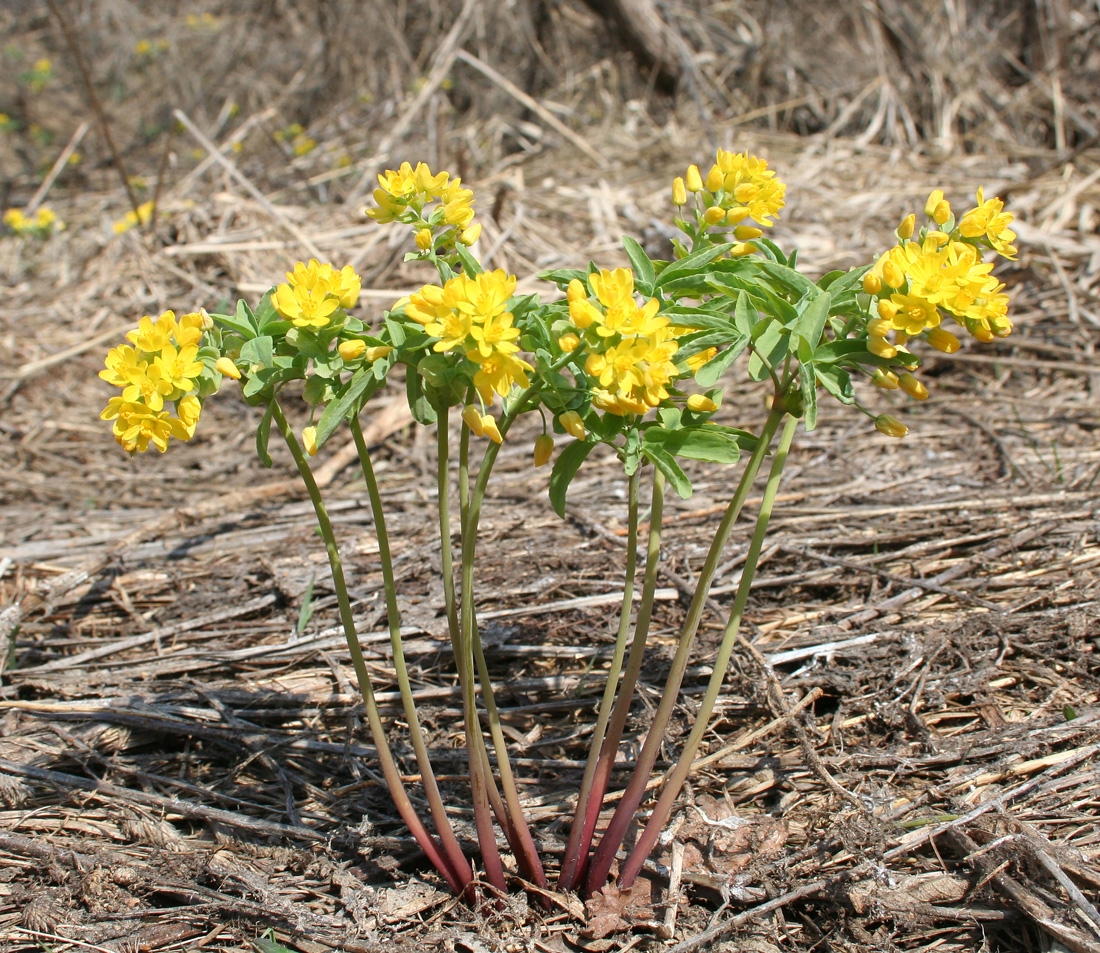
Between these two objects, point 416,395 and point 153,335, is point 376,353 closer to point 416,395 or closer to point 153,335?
point 416,395

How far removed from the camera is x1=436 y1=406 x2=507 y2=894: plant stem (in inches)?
61.2

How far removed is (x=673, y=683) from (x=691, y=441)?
483 mm

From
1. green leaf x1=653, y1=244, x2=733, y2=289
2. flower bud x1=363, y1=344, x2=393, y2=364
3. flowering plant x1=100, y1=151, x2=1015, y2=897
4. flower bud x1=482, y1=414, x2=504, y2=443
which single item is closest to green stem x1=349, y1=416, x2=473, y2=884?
flowering plant x1=100, y1=151, x2=1015, y2=897

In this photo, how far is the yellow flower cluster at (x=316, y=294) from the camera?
137 cm

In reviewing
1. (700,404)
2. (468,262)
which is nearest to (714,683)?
(700,404)

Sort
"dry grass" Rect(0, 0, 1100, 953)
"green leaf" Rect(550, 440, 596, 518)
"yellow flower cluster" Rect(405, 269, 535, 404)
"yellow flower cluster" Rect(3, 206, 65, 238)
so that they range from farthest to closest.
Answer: "yellow flower cluster" Rect(3, 206, 65, 238) → "dry grass" Rect(0, 0, 1100, 953) → "green leaf" Rect(550, 440, 596, 518) → "yellow flower cluster" Rect(405, 269, 535, 404)

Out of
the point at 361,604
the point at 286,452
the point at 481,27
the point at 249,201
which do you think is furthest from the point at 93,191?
the point at 361,604

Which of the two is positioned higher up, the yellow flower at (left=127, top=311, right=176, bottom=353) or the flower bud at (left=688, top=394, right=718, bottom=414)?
the yellow flower at (left=127, top=311, right=176, bottom=353)

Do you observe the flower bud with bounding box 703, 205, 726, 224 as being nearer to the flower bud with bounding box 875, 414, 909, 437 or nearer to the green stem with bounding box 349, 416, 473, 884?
the flower bud with bounding box 875, 414, 909, 437

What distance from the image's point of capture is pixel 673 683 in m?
1.65

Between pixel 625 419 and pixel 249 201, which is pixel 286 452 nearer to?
pixel 249 201

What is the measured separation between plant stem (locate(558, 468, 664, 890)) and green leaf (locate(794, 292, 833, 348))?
382mm

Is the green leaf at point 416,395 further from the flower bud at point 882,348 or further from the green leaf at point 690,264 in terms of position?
the flower bud at point 882,348

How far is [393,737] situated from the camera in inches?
A: 91.3
